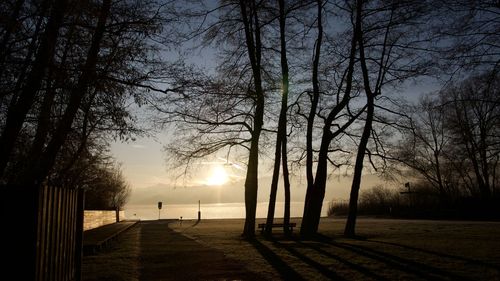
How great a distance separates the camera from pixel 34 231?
4.48 metres

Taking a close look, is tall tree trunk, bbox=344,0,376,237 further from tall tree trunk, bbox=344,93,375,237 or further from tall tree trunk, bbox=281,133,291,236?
tall tree trunk, bbox=281,133,291,236

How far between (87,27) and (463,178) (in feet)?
166

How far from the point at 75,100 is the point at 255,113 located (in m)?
11.8

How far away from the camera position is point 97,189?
37281 millimetres

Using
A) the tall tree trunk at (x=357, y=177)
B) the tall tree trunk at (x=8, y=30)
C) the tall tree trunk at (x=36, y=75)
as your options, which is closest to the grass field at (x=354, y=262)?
the tall tree trunk at (x=36, y=75)

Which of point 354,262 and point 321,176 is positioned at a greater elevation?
point 321,176

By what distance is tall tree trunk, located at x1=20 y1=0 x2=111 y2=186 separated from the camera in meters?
7.67

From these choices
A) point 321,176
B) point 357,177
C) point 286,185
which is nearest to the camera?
point 357,177

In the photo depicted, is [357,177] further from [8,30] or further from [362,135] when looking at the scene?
[8,30]

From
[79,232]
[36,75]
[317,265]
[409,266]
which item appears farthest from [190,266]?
[36,75]

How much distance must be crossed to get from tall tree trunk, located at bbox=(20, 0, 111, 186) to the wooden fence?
7.54 ft

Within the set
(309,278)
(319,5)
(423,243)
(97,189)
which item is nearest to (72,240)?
(309,278)

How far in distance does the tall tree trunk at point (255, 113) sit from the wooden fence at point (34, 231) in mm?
13418

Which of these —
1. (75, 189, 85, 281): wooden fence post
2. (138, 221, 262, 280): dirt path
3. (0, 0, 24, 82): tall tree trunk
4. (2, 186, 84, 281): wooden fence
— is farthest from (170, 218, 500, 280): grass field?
(0, 0, 24, 82): tall tree trunk
